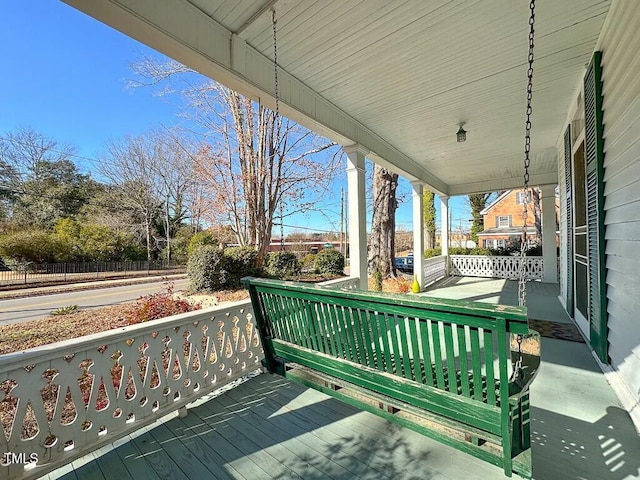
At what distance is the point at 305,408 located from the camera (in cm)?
216

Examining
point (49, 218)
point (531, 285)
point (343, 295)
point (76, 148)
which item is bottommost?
point (531, 285)

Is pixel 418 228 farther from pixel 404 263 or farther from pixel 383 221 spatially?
pixel 404 263

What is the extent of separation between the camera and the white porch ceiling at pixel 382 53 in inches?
80.4

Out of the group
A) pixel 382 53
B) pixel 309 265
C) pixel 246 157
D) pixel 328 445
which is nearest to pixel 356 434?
pixel 328 445

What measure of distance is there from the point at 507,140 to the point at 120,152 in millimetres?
19578

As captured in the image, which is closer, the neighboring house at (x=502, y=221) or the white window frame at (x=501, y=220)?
the neighboring house at (x=502, y=221)

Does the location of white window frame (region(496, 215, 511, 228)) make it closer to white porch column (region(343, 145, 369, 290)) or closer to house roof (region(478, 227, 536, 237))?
house roof (region(478, 227, 536, 237))

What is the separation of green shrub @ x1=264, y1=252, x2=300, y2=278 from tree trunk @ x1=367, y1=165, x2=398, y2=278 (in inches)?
94.7

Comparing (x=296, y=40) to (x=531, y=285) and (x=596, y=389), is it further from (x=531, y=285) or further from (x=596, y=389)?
(x=531, y=285)

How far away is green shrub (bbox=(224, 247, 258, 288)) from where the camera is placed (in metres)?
7.04

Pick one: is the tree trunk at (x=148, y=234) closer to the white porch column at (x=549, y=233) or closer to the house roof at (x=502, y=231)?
the white porch column at (x=549, y=233)

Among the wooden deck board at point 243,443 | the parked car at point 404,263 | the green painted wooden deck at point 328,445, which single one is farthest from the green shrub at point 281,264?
the parked car at point 404,263

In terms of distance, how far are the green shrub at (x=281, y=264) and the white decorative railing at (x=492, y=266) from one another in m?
5.75

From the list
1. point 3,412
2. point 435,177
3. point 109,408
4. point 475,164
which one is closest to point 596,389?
point 109,408
